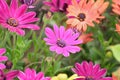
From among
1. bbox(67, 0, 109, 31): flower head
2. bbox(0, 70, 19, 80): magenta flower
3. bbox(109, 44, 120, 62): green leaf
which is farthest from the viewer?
bbox(109, 44, 120, 62): green leaf

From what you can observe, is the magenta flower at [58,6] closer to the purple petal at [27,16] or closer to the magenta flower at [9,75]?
the purple petal at [27,16]

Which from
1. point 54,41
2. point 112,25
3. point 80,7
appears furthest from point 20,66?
point 112,25

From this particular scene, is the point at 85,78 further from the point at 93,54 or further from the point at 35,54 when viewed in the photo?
the point at 93,54

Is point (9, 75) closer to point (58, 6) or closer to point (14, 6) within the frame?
point (14, 6)

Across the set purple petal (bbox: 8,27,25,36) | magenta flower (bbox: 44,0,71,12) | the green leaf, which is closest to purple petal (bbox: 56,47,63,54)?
purple petal (bbox: 8,27,25,36)

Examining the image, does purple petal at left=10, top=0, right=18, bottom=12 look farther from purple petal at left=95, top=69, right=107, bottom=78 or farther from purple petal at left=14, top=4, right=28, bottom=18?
purple petal at left=95, top=69, right=107, bottom=78

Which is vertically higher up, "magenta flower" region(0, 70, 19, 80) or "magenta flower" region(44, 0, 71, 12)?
"magenta flower" region(44, 0, 71, 12)

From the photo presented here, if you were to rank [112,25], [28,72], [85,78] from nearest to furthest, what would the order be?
[28,72]
[85,78]
[112,25]
